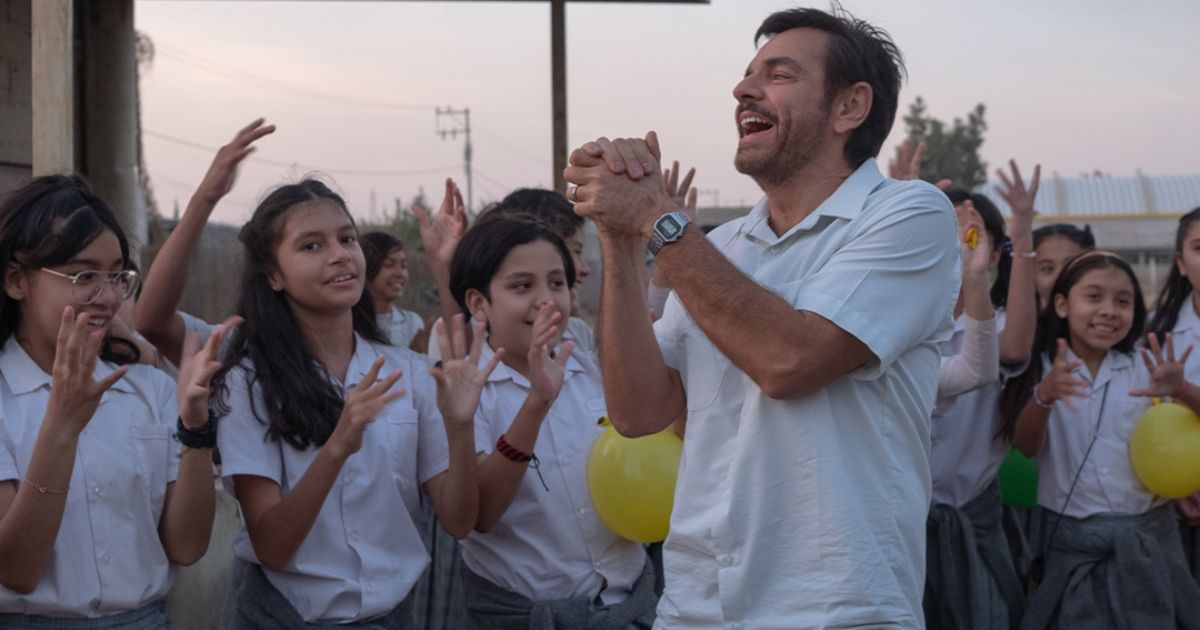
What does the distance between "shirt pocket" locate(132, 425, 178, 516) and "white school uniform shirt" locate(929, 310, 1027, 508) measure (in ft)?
8.82

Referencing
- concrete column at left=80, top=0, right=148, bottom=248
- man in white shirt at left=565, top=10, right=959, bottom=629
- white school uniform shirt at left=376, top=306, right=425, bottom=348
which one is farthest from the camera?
concrete column at left=80, top=0, right=148, bottom=248

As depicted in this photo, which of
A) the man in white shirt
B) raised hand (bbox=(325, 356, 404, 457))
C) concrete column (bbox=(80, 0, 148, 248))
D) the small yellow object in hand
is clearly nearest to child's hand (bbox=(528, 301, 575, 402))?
A: raised hand (bbox=(325, 356, 404, 457))

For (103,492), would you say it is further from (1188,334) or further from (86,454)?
(1188,334)

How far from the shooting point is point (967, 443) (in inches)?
180

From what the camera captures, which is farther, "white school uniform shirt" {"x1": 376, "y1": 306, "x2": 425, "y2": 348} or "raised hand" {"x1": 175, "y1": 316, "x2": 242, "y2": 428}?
"white school uniform shirt" {"x1": 376, "y1": 306, "x2": 425, "y2": 348}

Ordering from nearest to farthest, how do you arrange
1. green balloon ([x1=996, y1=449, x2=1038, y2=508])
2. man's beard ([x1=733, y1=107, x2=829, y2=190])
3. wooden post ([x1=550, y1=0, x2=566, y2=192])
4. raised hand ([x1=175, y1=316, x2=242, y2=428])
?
man's beard ([x1=733, y1=107, x2=829, y2=190])
raised hand ([x1=175, y1=316, x2=242, y2=428])
green balloon ([x1=996, y1=449, x2=1038, y2=508])
wooden post ([x1=550, y1=0, x2=566, y2=192])

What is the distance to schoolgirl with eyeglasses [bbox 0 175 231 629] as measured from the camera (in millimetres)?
2740

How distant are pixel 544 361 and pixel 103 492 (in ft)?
3.60

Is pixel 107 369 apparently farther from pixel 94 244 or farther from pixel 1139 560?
pixel 1139 560

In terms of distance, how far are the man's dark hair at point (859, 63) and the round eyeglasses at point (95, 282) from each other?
159 centimetres

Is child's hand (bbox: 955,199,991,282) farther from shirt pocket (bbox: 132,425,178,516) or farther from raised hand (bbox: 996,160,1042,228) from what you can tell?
shirt pocket (bbox: 132,425,178,516)

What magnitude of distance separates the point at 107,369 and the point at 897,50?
6.61 ft

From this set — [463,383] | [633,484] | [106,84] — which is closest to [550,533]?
[633,484]

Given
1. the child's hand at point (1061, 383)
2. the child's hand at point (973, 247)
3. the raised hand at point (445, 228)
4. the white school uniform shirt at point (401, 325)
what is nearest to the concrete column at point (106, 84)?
the white school uniform shirt at point (401, 325)
